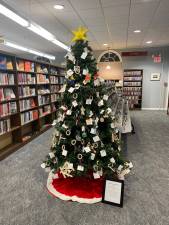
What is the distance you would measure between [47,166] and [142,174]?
1.48 metres

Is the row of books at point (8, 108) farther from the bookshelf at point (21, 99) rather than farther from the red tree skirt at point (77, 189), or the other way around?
the red tree skirt at point (77, 189)

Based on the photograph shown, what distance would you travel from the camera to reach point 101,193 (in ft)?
7.14

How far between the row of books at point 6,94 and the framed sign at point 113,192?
2527mm

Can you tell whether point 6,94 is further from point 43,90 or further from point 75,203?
point 75,203

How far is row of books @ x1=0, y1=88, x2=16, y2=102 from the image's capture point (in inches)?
132

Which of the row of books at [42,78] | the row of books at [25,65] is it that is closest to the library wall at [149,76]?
the row of books at [42,78]

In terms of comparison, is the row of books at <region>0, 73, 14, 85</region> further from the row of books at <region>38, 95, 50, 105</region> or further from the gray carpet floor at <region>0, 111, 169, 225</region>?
the gray carpet floor at <region>0, 111, 169, 225</region>

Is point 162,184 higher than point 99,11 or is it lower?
lower

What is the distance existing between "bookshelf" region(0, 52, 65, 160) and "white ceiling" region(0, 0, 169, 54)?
3.61 ft

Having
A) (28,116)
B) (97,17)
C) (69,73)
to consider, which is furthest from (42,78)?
(69,73)

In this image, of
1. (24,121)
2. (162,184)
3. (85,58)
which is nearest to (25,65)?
(24,121)

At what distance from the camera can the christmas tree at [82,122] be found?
214 cm

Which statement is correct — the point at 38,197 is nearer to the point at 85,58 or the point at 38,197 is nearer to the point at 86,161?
the point at 86,161

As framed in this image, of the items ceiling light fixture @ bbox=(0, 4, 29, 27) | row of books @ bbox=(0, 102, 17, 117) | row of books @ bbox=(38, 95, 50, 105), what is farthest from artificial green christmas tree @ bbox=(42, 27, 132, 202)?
row of books @ bbox=(38, 95, 50, 105)
